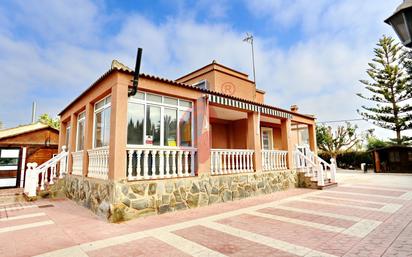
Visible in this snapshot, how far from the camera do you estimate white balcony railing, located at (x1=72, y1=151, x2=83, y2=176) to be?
10649 millimetres

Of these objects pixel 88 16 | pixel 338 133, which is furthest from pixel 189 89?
pixel 338 133

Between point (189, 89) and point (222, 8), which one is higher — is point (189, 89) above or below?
below

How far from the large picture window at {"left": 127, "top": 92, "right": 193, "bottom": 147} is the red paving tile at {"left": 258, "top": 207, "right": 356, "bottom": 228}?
440 cm

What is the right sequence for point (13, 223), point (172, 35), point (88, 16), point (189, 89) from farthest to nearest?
point (172, 35) → point (88, 16) → point (189, 89) → point (13, 223)

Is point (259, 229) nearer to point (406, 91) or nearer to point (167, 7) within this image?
point (167, 7)

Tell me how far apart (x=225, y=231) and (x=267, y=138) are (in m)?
13.8

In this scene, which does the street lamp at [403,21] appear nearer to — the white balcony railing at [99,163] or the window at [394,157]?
the white balcony railing at [99,163]

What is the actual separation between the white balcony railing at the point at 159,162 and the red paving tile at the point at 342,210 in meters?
4.64

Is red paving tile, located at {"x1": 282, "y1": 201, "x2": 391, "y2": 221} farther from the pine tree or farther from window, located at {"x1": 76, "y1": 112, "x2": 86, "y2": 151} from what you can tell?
the pine tree

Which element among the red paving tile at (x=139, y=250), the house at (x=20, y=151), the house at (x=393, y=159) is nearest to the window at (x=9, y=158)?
the house at (x=20, y=151)

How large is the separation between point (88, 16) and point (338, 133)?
1500 inches

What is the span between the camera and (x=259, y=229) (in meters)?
6.09

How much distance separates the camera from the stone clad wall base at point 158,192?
7.18 metres

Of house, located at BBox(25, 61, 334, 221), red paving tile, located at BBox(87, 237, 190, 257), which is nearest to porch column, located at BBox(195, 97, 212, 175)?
house, located at BBox(25, 61, 334, 221)
